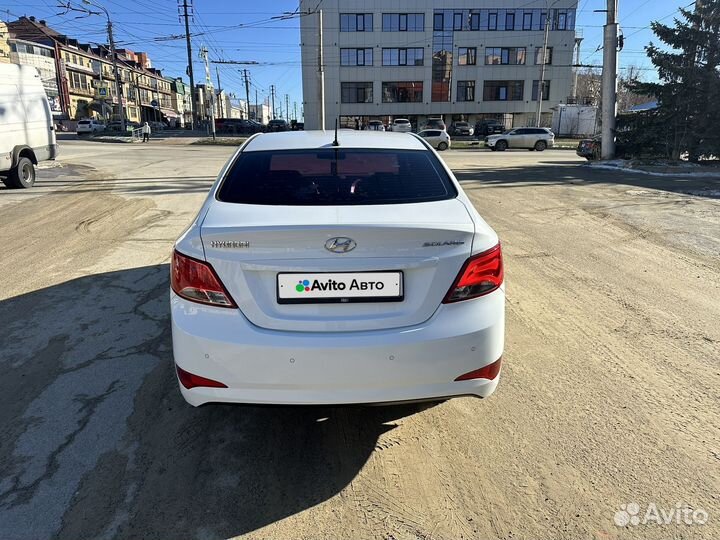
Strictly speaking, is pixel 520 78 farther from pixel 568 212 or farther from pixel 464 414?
pixel 464 414

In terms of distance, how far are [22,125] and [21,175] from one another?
1313 mm

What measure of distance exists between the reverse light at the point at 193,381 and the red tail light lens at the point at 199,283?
0.37 m

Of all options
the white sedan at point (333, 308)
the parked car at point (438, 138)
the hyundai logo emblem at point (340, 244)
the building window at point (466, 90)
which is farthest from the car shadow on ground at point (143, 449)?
the building window at point (466, 90)

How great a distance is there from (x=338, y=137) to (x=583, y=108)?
2210 inches

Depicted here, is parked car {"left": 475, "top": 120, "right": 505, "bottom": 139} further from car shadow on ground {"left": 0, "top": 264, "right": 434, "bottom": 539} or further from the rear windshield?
car shadow on ground {"left": 0, "top": 264, "right": 434, "bottom": 539}

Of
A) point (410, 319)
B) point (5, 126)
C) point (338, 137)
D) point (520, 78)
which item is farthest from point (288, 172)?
point (520, 78)

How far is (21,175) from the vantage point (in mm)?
12906

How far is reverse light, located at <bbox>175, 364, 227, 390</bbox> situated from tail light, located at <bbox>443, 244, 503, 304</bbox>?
1.19 m

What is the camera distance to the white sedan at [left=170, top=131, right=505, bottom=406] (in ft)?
7.84

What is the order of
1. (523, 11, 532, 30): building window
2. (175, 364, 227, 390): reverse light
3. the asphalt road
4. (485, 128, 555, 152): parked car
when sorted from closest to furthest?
the asphalt road, (175, 364, 227, 390): reverse light, (485, 128, 555, 152): parked car, (523, 11, 532, 30): building window

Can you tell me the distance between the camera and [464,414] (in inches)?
125

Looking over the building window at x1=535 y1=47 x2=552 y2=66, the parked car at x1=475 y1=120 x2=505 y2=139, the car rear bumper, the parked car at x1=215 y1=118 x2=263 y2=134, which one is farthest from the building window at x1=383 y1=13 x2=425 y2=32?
the car rear bumper

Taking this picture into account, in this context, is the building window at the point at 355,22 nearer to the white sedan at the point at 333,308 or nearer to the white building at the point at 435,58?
the white building at the point at 435,58

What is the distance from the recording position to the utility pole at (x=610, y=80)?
21875mm
